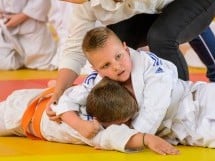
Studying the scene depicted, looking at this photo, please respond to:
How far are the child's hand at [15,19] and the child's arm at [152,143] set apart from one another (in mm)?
2234

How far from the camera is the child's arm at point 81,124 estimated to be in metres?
1.90

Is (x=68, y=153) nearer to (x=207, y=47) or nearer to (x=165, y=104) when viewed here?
(x=165, y=104)

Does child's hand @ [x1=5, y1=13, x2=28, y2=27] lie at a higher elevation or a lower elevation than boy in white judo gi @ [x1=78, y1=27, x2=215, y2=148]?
lower

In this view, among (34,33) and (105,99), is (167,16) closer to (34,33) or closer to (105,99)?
(105,99)

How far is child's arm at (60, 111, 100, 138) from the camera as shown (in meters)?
1.90

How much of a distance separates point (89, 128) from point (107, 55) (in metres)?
0.26

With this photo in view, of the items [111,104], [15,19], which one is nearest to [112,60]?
[111,104]

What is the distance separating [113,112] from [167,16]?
593 mm

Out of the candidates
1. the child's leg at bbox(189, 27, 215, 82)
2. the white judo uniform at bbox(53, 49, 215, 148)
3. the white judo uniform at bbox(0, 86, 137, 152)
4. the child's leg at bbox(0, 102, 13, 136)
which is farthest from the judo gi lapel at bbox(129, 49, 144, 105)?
the child's leg at bbox(189, 27, 215, 82)

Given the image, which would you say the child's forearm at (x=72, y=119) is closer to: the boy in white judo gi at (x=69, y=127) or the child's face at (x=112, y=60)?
the boy in white judo gi at (x=69, y=127)

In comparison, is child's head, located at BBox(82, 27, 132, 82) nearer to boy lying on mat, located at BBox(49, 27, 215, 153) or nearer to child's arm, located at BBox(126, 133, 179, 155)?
boy lying on mat, located at BBox(49, 27, 215, 153)

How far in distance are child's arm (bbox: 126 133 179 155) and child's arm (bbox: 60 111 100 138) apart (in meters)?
0.14

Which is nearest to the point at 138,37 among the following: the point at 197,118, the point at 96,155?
the point at 197,118

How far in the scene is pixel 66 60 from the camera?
228 cm
